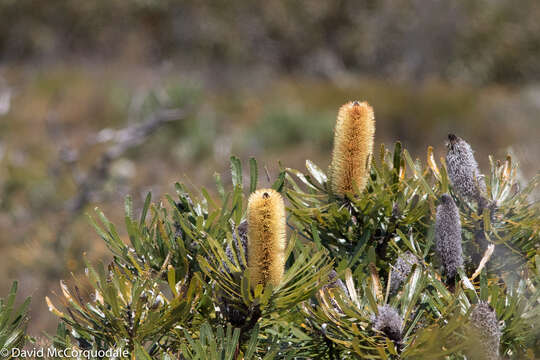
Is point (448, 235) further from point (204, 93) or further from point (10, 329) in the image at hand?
point (204, 93)

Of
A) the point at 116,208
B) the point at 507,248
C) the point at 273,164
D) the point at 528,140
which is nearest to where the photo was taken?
the point at 507,248

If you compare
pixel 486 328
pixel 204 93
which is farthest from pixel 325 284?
pixel 204 93

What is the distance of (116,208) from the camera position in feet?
11.8

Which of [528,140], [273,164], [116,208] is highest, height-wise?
[528,140]

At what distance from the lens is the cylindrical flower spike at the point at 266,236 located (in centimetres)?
50

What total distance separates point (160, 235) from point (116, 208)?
3.08 metres

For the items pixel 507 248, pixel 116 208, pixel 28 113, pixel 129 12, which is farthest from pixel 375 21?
pixel 507 248

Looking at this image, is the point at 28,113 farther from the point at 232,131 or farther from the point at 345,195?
the point at 345,195

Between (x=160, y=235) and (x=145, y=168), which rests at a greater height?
(x=145, y=168)

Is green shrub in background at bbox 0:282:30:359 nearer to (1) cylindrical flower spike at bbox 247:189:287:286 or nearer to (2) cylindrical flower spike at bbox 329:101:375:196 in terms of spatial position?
(1) cylindrical flower spike at bbox 247:189:287:286

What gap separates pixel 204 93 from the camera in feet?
23.3

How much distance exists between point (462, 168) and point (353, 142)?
0.39 ft

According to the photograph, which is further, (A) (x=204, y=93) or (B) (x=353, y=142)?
(A) (x=204, y=93)

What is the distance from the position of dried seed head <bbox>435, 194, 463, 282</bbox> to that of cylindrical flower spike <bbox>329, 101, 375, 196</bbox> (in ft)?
0.33
